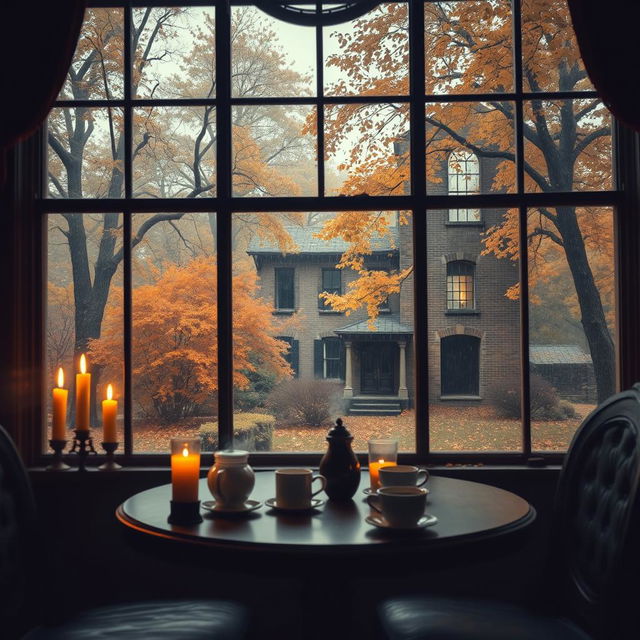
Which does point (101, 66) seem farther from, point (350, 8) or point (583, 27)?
point (583, 27)

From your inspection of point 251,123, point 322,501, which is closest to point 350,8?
point 322,501

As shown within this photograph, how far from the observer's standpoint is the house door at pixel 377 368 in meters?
8.81

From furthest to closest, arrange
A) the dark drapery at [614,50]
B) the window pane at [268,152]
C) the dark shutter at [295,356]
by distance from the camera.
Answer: the dark shutter at [295,356] → the window pane at [268,152] → the dark drapery at [614,50]

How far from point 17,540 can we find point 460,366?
6183mm

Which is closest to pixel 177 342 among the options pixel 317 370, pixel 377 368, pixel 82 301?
pixel 82 301

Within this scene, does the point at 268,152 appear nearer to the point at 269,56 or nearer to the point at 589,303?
the point at 269,56

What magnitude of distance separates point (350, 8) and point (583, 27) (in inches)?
36.0

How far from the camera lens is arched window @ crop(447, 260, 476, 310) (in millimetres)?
7203

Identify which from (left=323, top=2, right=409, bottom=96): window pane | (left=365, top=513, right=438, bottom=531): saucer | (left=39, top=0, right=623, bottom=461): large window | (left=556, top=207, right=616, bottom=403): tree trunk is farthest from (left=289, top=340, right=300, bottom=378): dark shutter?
(left=365, top=513, right=438, bottom=531): saucer

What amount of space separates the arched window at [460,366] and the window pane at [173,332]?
3.16m

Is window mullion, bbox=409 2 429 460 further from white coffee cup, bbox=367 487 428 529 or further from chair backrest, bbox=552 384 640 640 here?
white coffee cup, bbox=367 487 428 529

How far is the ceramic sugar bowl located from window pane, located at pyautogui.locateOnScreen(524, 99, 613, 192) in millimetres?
1970

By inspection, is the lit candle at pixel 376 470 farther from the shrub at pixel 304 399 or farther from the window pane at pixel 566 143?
the shrub at pixel 304 399

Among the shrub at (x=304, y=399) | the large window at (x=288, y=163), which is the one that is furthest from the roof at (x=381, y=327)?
the large window at (x=288, y=163)
